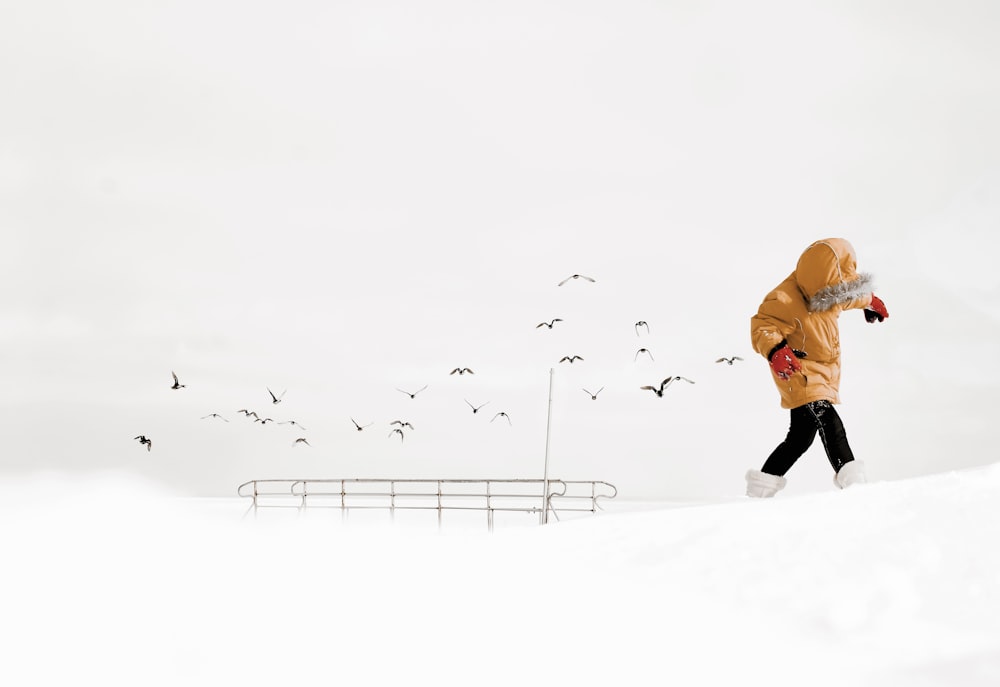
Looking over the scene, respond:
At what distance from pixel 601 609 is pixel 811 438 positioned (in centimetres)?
442

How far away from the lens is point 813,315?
304 inches

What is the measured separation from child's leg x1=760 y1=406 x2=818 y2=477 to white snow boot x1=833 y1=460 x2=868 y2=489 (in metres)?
0.42

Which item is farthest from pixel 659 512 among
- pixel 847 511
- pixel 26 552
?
pixel 26 552

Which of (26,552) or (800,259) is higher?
(800,259)

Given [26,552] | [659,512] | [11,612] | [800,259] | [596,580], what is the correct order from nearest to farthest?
[596,580] < [11,612] < [659,512] < [26,552] < [800,259]

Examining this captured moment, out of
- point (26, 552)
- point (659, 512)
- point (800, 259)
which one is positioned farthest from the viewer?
point (800, 259)

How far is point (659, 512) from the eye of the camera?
6004mm

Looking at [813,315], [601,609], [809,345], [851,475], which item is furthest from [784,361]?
[601,609]

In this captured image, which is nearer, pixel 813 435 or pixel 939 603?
pixel 939 603

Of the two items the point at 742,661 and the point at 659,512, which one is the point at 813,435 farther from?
the point at 742,661

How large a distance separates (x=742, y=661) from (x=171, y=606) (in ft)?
10.1

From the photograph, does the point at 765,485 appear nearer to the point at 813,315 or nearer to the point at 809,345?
the point at 809,345

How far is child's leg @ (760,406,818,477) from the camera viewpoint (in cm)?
746

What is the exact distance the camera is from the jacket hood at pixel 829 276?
7.67 meters
